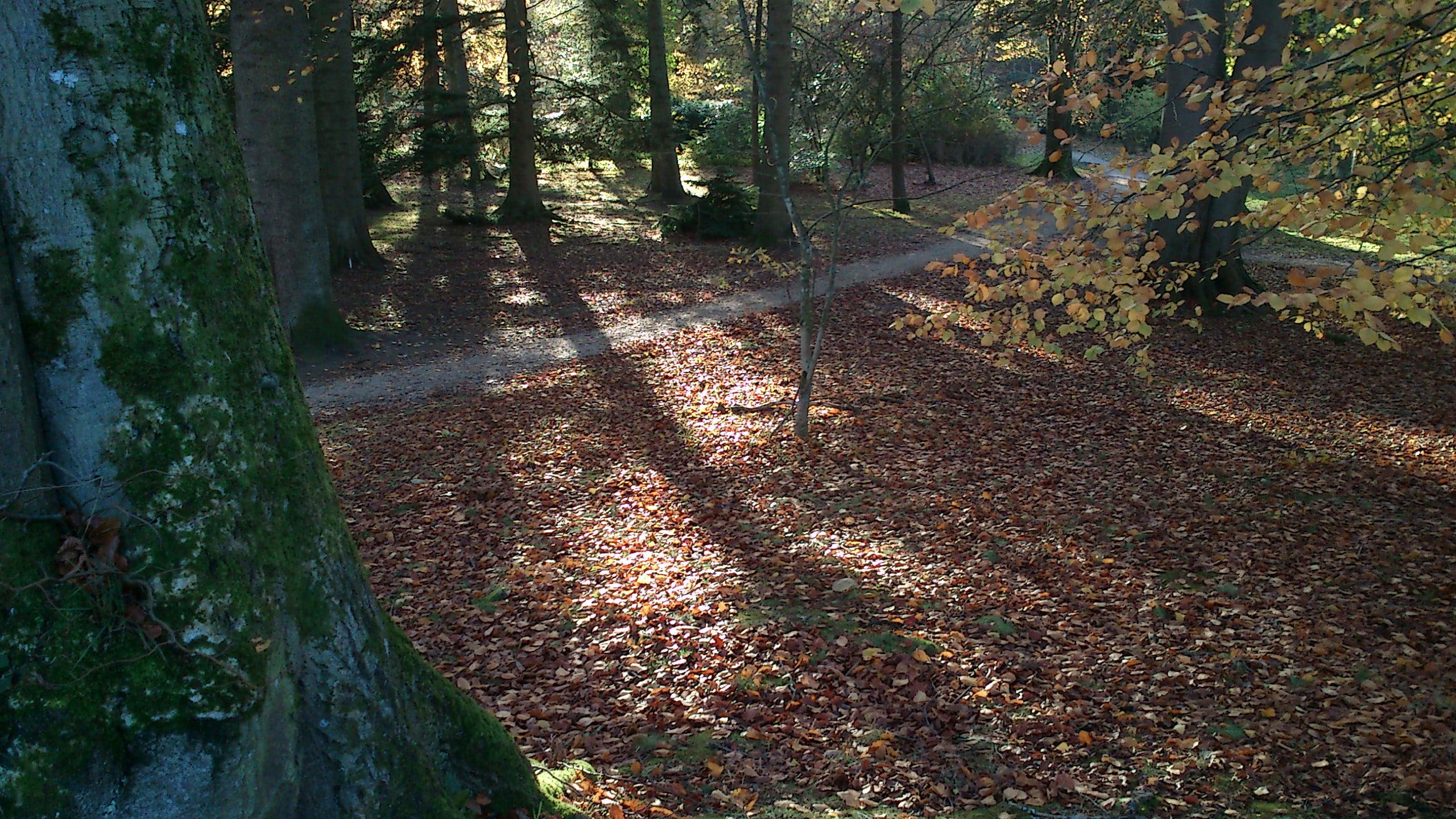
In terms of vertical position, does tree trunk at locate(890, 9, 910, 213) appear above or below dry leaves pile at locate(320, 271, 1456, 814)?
above

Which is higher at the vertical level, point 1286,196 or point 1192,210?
point 1286,196

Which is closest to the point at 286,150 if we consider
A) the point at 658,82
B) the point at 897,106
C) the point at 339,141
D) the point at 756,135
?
the point at 339,141

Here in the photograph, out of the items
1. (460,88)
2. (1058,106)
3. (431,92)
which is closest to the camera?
(1058,106)

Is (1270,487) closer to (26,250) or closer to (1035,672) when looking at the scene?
(1035,672)

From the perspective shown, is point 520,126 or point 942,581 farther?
point 520,126

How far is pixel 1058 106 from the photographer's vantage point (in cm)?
510

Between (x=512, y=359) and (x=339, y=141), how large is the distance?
208 inches

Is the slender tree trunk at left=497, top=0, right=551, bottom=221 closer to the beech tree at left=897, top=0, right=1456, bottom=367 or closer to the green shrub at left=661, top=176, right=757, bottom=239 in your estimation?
the green shrub at left=661, top=176, right=757, bottom=239

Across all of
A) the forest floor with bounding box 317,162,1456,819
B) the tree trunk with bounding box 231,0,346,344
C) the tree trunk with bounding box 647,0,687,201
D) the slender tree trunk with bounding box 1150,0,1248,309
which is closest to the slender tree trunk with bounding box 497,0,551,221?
the tree trunk with bounding box 647,0,687,201

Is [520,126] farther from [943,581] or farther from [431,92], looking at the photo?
[943,581]

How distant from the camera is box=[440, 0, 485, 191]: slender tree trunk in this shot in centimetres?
1803

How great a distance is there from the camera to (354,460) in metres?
8.31

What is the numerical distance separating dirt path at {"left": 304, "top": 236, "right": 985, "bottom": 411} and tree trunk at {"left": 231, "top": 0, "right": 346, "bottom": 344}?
1064 mm

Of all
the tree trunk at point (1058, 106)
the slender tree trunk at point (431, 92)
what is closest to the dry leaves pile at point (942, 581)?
the tree trunk at point (1058, 106)
